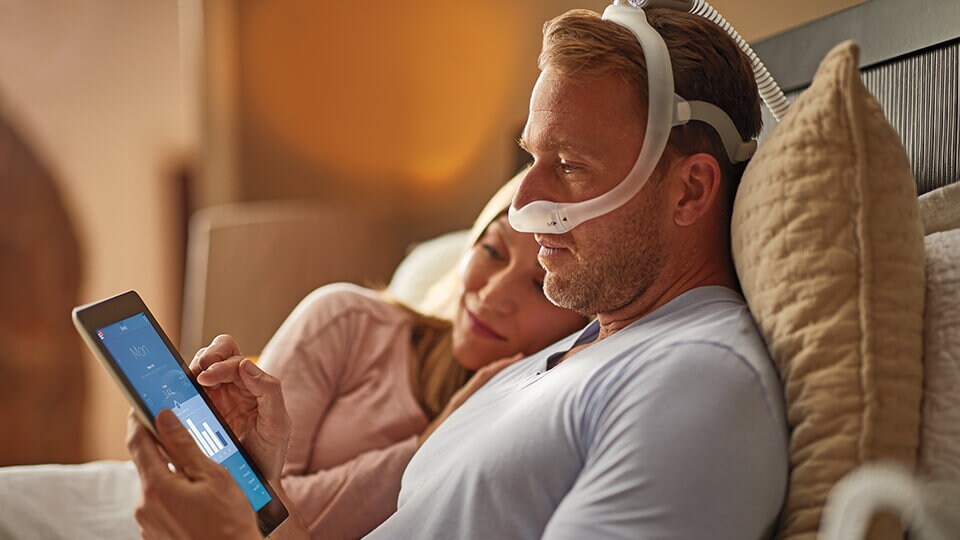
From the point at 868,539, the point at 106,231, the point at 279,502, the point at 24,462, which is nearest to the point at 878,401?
the point at 868,539

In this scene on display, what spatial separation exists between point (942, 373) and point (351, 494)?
85 cm

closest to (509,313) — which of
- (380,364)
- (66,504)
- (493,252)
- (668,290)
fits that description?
(493,252)

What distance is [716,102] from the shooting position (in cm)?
103

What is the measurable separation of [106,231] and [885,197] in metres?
3.35

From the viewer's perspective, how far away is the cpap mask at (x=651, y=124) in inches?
38.5

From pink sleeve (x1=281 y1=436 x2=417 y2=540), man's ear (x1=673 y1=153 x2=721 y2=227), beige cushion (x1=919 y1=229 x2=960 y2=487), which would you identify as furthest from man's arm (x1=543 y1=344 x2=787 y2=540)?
pink sleeve (x1=281 y1=436 x2=417 y2=540)

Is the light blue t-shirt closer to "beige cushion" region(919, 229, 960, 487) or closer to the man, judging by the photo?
the man

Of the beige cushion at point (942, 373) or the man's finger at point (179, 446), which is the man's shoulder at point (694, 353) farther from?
the man's finger at point (179, 446)

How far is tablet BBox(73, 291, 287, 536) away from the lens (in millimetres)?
885

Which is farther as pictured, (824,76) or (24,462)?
(24,462)

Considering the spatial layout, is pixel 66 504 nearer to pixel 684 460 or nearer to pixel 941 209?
pixel 684 460

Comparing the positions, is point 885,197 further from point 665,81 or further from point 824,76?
point 665,81

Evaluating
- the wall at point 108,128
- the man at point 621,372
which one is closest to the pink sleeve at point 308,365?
the man at point 621,372

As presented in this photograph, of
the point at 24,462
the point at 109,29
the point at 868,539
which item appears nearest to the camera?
the point at 868,539
